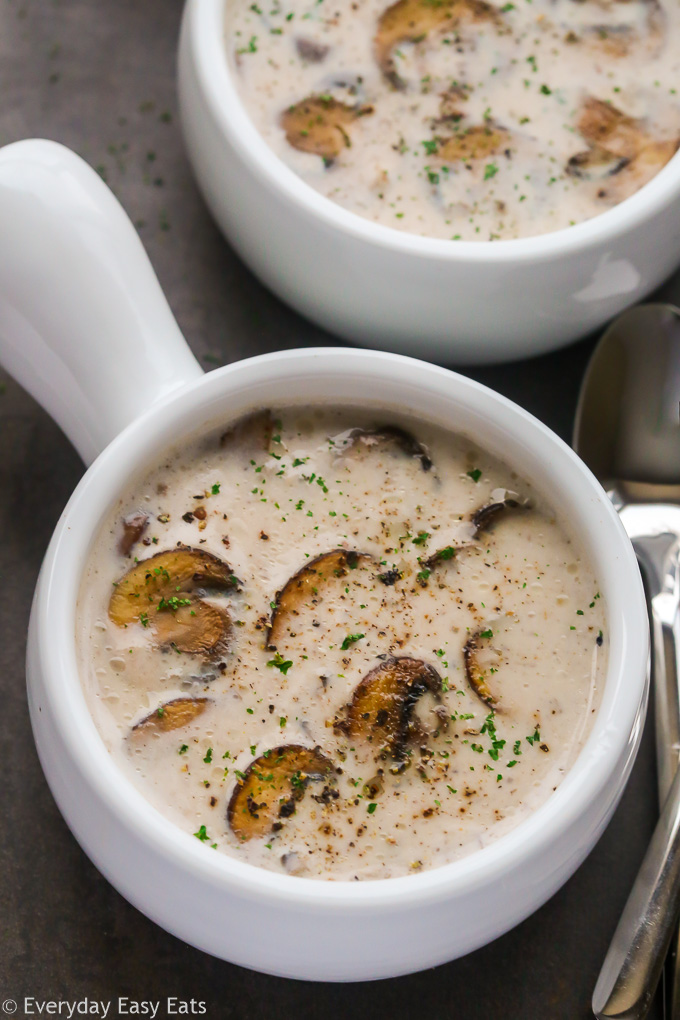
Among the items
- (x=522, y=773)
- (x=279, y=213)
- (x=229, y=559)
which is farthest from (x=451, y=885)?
(x=279, y=213)

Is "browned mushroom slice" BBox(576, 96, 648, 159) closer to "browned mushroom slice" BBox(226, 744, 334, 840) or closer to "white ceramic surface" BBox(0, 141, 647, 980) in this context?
"white ceramic surface" BBox(0, 141, 647, 980)

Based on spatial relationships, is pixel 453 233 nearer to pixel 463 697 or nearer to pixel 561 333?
pixel 561 333

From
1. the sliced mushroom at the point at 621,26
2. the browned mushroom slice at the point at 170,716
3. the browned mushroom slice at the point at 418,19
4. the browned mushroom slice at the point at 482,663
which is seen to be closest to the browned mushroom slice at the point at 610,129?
the sliced mushroom at the point at 621,26

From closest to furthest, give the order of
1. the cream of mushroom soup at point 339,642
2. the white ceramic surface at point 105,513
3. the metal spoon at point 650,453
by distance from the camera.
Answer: the white ceramic surface at point 105,513 → the cream of mushroom soup at point 339,642 → the metal spoon at point 650,453

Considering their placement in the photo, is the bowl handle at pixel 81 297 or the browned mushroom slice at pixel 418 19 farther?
the browned mushroom slice at pixel 418 19

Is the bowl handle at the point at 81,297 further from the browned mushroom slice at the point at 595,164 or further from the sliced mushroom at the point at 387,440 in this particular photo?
the browned mushroom slice at the point at 595,164
